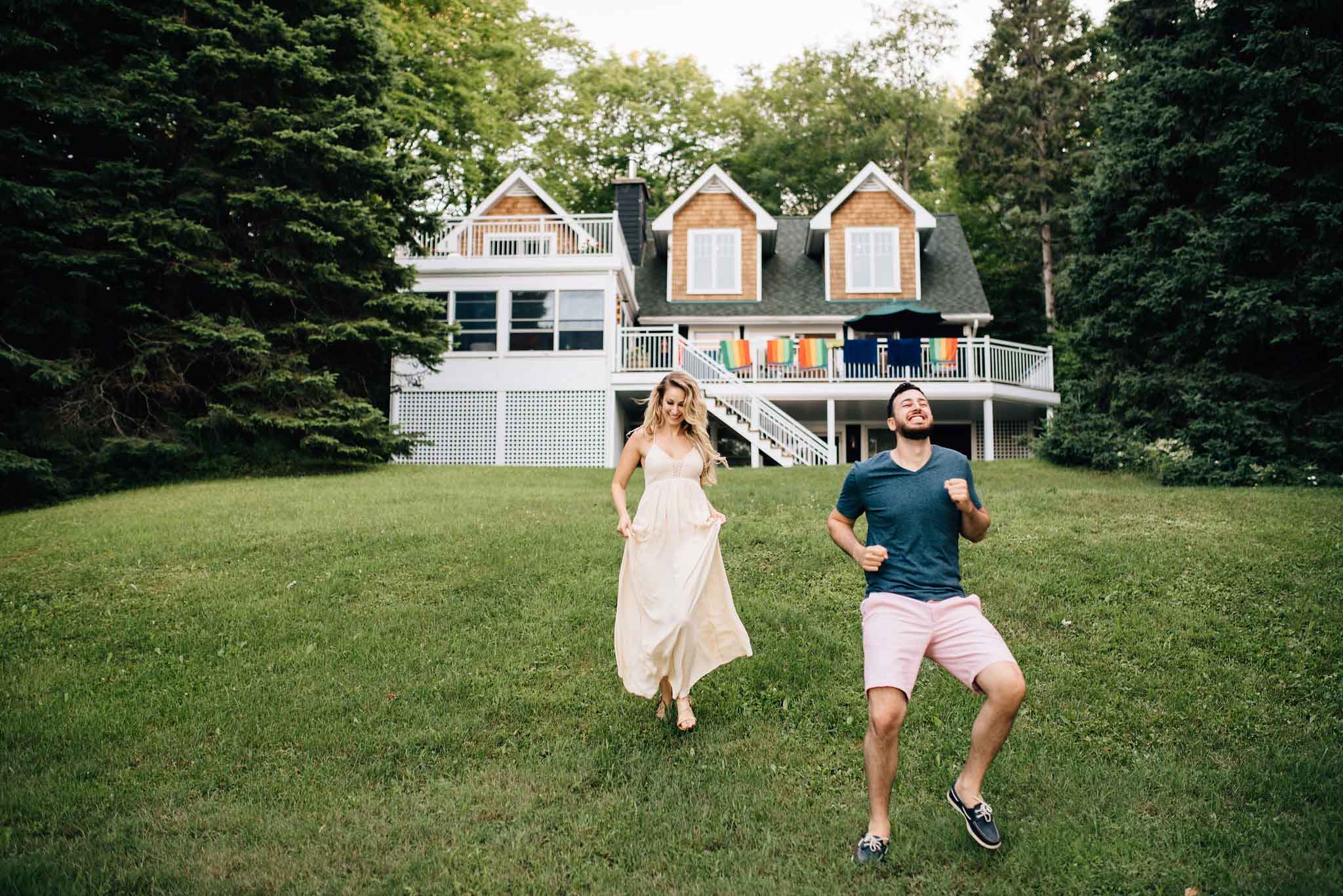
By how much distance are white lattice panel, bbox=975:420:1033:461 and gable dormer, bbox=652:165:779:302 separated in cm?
771

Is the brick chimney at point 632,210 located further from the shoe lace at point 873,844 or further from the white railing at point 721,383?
the shoe lace at point 873,844

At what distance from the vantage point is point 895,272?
23.8m

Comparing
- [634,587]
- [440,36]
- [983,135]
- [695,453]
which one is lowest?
[634,587]

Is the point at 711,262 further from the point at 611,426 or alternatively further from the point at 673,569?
the point at 673,569

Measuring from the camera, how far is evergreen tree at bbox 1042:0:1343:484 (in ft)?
38.7

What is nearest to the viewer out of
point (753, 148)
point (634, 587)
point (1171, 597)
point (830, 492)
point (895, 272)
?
point (634, 587)

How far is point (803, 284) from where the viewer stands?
963 inches

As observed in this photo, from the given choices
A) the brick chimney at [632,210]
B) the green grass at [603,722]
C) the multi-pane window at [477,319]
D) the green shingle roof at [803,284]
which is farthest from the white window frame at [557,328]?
the green grass at [603,722]

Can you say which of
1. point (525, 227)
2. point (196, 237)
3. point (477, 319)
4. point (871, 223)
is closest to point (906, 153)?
point (871, 223)

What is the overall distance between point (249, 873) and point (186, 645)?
11.5 feet

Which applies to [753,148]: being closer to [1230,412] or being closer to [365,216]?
[365,216]

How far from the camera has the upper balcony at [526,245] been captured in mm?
20172

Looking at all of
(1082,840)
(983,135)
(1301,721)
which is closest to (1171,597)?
(1301,721)

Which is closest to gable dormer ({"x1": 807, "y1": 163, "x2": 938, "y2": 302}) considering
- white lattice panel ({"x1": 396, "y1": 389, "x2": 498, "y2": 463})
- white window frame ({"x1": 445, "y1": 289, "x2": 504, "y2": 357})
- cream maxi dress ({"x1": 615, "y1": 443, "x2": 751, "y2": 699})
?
white window frame ({"x1": 445, "y1": 289, "x2": 504, "y2": 357})
